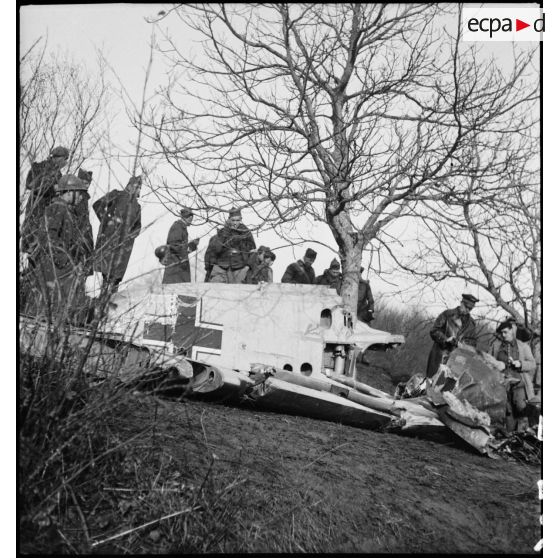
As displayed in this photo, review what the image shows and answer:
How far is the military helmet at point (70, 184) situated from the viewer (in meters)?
5.21

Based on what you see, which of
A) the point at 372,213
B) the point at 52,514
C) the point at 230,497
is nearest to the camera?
the point at 52,514

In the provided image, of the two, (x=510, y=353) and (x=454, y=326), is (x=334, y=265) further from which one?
(x=510, y=353)

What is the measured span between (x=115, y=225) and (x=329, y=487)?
231 centimetres

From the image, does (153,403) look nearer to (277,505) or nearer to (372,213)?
(277,505)

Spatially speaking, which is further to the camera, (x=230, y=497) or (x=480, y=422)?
(x=480, y=422)

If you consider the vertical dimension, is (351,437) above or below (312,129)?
below

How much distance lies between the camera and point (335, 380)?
7648 millimetres

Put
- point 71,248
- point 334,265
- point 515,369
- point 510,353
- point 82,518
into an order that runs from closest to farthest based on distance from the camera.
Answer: point 82,518 < point 71,248 < point 515,369 < point 510,353 < point 334,265

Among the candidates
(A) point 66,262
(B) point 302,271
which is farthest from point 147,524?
(B) point 302,271

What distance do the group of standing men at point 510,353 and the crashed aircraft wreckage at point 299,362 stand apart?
18.5 inches

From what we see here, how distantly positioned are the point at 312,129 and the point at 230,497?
5.57m

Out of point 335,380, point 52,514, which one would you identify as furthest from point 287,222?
point 52,514

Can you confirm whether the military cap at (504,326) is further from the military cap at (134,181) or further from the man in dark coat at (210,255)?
the military cap at (134,181)

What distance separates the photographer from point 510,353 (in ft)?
27.1
